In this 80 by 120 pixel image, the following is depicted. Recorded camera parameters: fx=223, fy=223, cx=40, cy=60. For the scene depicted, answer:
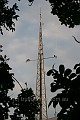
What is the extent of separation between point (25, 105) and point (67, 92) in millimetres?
4887

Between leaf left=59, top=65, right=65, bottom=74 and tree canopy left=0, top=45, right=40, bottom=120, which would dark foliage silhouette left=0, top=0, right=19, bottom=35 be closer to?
tree canopy left=0, top=45, right=40, bottom=120

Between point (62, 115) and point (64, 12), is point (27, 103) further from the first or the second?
point (62, 115)

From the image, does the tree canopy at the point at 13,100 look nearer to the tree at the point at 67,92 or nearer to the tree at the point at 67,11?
the tree at the point at 67,11

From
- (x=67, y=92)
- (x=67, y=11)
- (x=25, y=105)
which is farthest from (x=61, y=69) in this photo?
(x=25, y=105)

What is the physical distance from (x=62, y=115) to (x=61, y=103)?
0.44 feet

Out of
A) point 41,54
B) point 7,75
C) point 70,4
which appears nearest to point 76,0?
point 70,4

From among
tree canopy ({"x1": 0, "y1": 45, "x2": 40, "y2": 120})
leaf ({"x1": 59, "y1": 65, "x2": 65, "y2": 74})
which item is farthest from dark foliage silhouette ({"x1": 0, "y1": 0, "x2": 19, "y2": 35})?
leaf ({"x1": 59, "y1": 65, "x2": 65, "y2": 74})

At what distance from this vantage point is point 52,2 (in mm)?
5887

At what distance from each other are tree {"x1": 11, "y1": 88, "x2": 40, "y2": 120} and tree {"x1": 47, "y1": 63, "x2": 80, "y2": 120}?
15.6ft

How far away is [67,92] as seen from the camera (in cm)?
234

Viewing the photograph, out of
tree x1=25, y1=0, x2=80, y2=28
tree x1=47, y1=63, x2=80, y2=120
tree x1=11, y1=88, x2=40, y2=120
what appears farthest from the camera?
tree x1=11, y1=88, x2=40, y2=120

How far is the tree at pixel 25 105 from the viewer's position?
6.94 meters

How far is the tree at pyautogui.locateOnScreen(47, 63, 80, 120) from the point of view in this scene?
225cm

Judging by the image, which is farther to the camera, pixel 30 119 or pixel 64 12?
pixel 30 119
